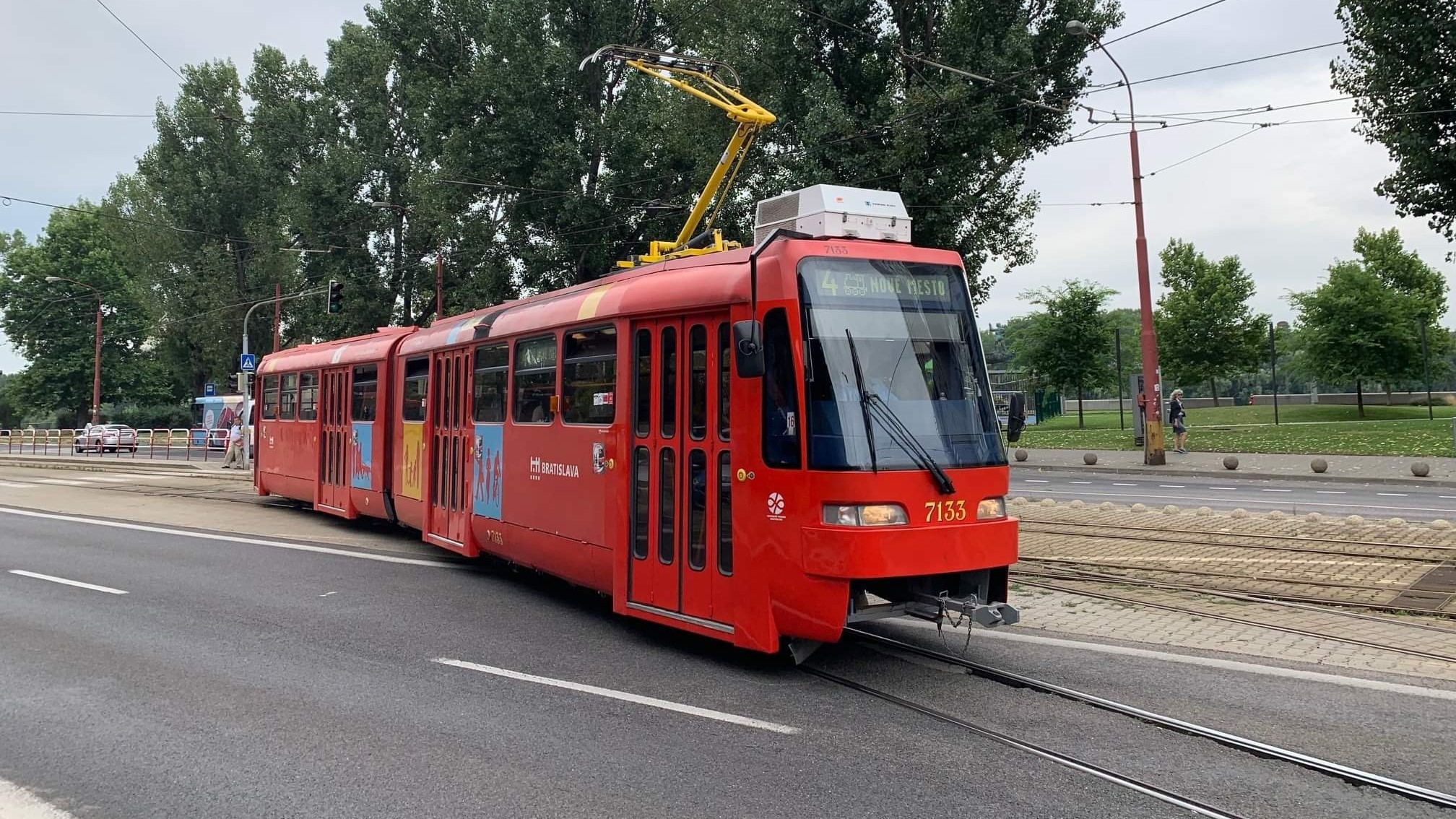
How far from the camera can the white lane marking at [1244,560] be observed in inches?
384

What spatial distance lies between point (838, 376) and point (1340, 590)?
18.8 ft

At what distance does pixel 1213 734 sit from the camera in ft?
16.6

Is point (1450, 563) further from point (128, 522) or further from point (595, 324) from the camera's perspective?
point (128, 522)

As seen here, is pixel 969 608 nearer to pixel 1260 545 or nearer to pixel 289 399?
pixel 1260 545

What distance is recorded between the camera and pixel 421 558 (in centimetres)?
1192

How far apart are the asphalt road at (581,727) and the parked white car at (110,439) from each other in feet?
134

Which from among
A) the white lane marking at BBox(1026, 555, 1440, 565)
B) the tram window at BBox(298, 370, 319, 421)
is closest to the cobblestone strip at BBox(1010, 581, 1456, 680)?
the white lane marking at BBox(1026, 555, 1440, 565)

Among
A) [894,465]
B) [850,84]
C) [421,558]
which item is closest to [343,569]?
[421,558]

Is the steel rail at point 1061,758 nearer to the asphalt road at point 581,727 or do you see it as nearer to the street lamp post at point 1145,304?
the asphalt road at point 581,727

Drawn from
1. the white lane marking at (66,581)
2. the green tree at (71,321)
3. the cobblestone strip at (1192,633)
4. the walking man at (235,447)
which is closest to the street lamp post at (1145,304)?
the cobblestone strip at (1192,633)

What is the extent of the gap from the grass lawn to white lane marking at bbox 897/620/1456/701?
73.7 feet

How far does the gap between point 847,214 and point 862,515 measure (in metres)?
2.30

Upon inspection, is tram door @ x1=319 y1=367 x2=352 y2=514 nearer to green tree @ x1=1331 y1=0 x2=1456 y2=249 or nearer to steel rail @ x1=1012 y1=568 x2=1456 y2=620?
steel rail @ x1=1012 y1=568 x2=1456 y2=620

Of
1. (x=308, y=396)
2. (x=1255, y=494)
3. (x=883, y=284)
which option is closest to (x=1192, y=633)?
(x=883, y=284)
